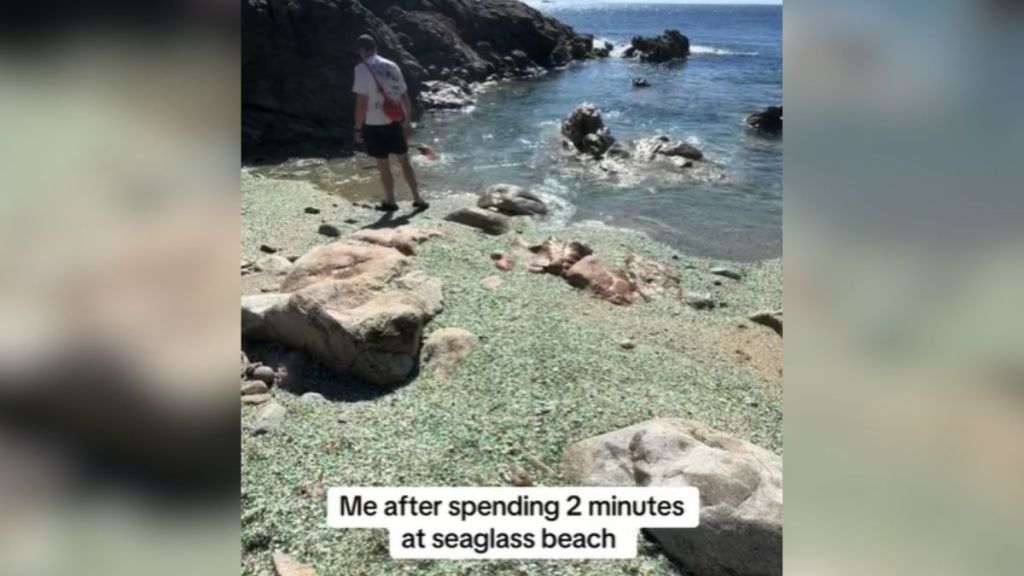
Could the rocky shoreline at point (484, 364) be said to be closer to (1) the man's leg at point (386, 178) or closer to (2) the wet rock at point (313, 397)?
(2) the wet rock at point (313, 397)

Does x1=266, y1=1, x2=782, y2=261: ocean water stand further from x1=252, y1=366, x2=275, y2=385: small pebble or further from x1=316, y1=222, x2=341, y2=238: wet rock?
x1=252, y1=366, x2=275, y2=385: small pebble

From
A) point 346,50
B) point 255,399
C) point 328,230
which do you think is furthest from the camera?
point 346,50

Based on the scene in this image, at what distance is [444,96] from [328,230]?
64.6 inches

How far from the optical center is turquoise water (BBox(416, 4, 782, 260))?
3.33m

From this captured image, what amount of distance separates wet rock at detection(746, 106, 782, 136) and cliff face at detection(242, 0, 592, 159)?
93cm

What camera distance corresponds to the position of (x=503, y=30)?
5098 mm

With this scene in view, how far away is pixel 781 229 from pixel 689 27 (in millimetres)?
1199

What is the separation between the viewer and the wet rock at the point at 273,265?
13.7 feet

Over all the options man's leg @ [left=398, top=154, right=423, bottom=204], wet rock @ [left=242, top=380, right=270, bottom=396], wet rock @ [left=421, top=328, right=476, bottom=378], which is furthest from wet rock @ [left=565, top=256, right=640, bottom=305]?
wet rock @ [left=242, top=380, right=270, bottom=396]

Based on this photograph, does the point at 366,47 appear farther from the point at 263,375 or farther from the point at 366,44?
the point at 263,375

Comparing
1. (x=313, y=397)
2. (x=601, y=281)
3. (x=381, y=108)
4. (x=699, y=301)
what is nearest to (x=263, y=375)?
(x=313, y=397)

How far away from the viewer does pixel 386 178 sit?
4.12 m
